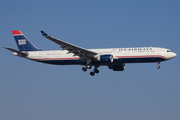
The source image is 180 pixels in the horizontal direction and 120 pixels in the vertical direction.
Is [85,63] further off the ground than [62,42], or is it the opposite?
[62,42]

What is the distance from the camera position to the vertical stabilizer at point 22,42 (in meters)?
51.5

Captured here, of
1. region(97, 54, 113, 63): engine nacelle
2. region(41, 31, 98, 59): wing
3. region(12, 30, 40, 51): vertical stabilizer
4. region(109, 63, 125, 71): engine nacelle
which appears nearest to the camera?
region(41, 31, 98, 59): wing

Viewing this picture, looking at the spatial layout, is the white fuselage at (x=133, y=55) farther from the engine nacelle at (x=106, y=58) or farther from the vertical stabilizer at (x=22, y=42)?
the vertical stabilizer at (x=22, y=42)

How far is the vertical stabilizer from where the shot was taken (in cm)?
5149

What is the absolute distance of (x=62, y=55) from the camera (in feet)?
157

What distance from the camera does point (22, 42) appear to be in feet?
172

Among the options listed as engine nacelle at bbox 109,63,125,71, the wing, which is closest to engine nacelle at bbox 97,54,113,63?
the wing

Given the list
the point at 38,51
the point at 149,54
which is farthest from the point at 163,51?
the point at 38,51

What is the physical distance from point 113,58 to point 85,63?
4888 millimetres

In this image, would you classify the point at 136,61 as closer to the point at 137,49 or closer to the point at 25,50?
the point at 137,49

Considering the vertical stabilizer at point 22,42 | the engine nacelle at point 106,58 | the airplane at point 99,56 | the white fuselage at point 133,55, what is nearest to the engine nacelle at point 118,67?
the airplane at point 99,56

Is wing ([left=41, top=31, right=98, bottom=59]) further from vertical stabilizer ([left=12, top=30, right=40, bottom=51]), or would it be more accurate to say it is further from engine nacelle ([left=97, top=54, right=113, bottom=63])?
vertical stabilizer ([left=12, top=30, right=40, bottom=51])

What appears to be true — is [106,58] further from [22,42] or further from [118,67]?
[22,42]

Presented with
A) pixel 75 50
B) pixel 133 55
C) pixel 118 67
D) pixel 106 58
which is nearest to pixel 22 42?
pixel 75 50
